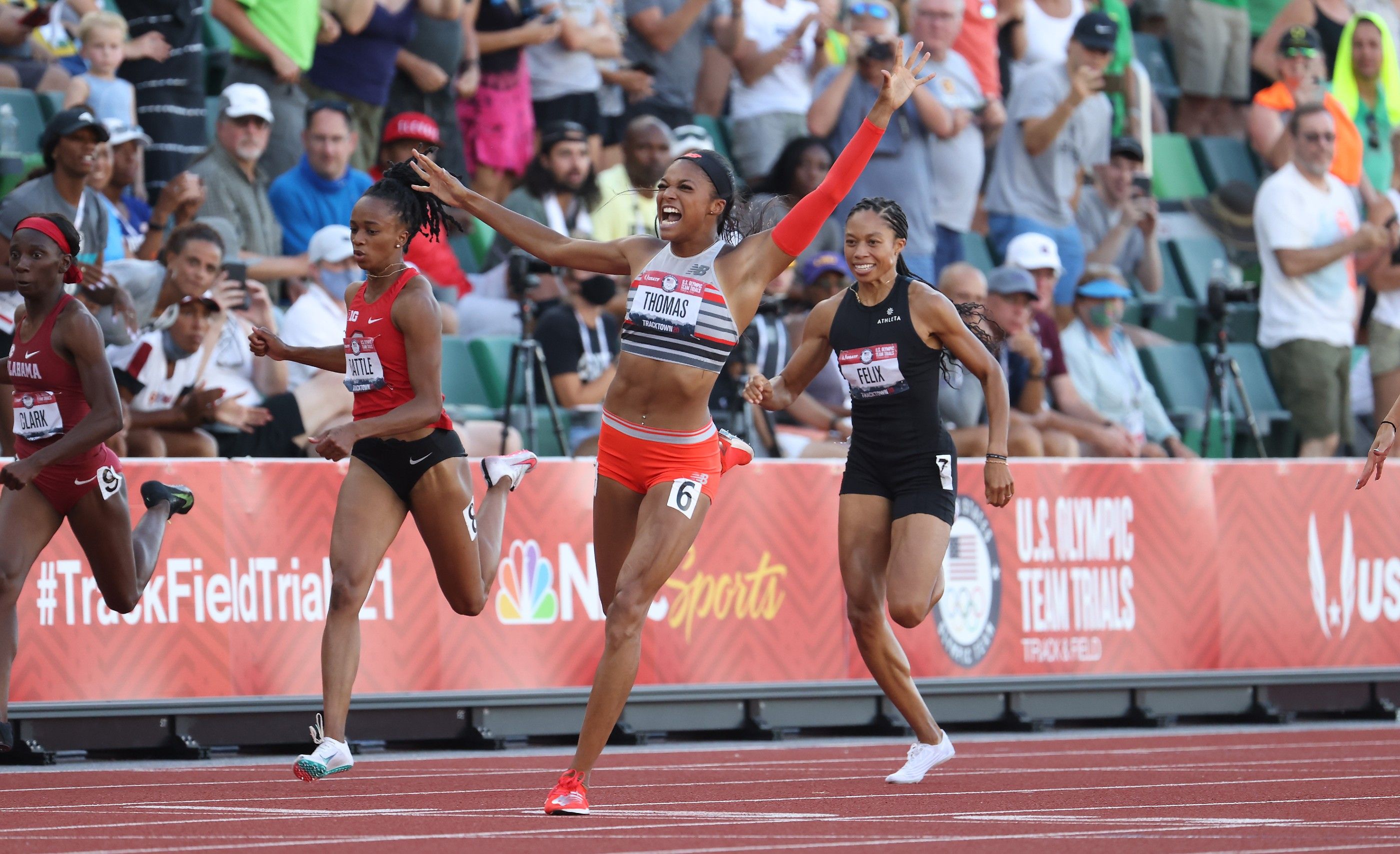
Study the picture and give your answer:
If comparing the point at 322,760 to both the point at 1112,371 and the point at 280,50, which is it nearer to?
the point at 280,50

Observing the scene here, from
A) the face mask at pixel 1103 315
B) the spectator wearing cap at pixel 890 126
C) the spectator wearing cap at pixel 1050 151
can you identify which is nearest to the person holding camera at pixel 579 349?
the spectator wearing cap at pixel 890 126

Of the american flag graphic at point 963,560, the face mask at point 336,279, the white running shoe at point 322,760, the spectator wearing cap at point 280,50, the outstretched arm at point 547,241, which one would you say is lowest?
the american flag graphic at point 963,560

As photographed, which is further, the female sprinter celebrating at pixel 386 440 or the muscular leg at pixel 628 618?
the female sprinter celebrating at pixel 386 440

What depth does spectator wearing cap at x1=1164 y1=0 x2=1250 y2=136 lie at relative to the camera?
20.2 m

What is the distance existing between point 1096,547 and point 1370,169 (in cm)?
700

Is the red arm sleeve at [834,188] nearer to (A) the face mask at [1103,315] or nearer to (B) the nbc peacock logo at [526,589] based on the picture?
(B) the nbc peacock logo at [526,589]

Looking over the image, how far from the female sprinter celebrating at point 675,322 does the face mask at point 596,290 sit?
5267mm

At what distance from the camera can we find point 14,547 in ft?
29.7

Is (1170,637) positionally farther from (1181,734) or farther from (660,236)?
(660,236)

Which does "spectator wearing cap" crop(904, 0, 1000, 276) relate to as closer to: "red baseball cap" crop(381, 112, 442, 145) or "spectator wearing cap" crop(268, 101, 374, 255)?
"red baseball cap" crop(381, 112, 442, 145)

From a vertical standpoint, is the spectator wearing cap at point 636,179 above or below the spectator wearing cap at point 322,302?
above

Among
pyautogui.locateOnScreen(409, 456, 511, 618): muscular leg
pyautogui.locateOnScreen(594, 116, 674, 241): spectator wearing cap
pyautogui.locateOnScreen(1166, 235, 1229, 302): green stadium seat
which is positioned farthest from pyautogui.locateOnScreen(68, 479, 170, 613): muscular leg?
pyautogui.locateOnScreen(1166, 235, 1229, 302): green stadium seat

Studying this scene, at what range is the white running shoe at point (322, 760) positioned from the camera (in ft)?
26.8

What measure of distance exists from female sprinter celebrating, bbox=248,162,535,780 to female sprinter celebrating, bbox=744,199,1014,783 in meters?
1.63
